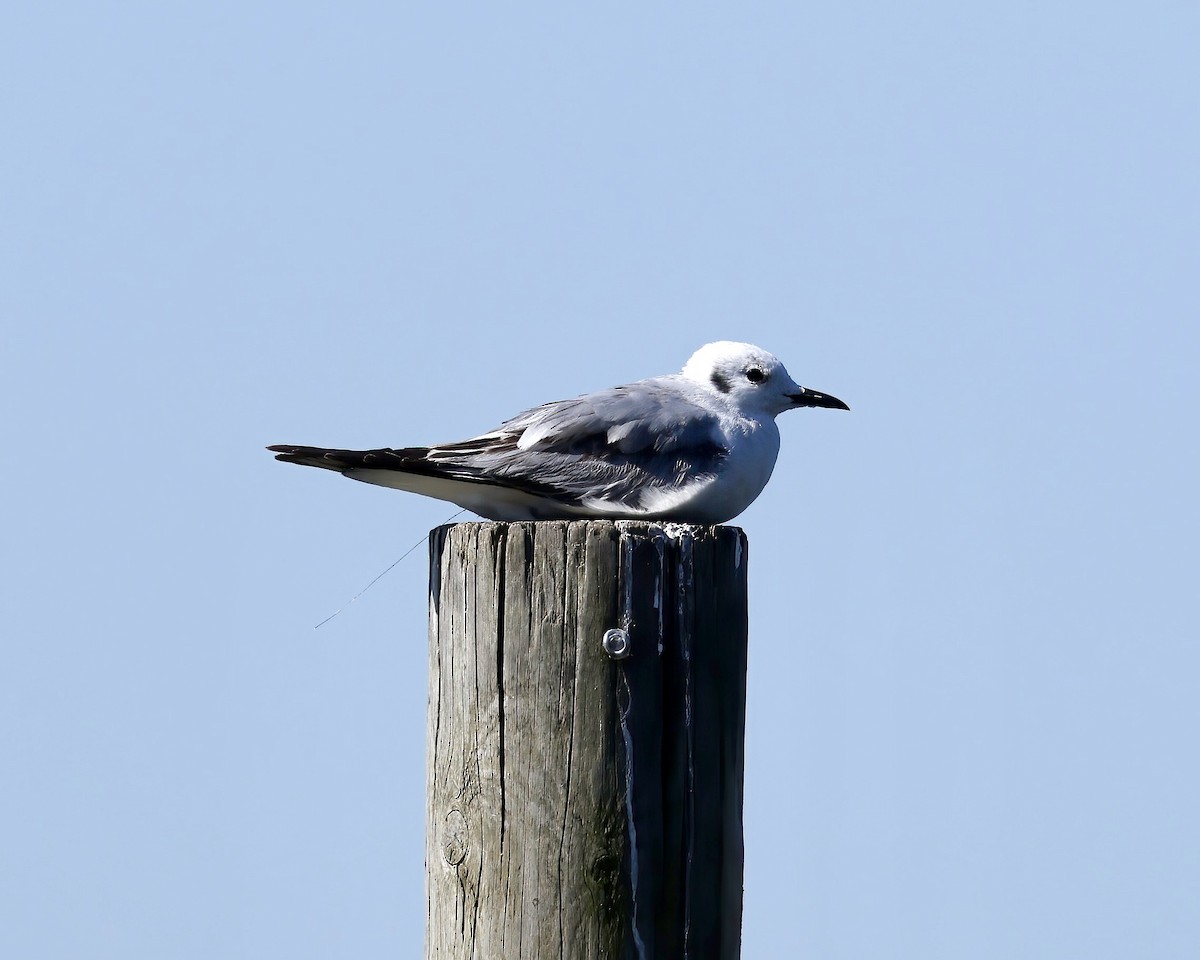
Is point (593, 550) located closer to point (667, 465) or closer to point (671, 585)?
point (671, 585)

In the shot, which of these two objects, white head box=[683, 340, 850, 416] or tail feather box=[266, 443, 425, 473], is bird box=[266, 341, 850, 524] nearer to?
tail feather box=[266, 443, 425, 473]

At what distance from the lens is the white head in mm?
6133

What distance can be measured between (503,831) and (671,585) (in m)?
0.84

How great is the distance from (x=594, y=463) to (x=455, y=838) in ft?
5.65

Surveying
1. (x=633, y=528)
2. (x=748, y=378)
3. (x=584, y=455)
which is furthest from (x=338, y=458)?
(x=748, y=378)

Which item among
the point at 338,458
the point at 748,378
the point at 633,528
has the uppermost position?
the point at 748,378

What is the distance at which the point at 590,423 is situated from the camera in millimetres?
5289

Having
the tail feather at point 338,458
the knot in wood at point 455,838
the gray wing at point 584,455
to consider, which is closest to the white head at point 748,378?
the gray wing at point 584,455

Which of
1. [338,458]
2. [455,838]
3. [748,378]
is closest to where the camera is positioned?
[455,838]

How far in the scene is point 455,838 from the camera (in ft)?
12.9

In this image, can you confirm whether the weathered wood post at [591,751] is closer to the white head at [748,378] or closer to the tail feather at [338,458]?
the tail feather at [338,458]

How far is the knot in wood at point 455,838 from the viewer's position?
392 cm

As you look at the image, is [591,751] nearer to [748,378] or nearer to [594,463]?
[594,463]

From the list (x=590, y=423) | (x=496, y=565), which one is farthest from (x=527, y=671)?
→ (x=590, y=423)
